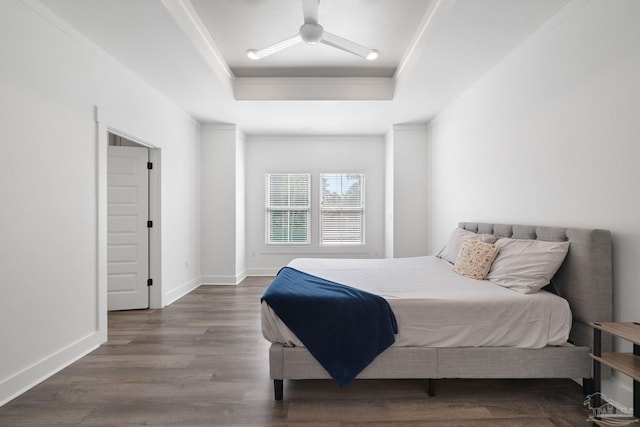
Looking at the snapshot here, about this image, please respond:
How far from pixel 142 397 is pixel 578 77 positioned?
12.2 ft

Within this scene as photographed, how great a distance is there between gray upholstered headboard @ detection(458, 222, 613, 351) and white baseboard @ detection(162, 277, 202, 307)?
4234mm

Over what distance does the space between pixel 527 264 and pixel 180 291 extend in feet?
14.0

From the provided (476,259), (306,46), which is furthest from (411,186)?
(306,46)

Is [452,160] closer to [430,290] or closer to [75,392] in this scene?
[430,290]

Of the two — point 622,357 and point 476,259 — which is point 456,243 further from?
point 622,357

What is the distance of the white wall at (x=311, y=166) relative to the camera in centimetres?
596

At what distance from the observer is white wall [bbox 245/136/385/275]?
235 inches

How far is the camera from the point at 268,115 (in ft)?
15.5

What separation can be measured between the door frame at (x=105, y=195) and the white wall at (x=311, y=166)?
7.02 ft

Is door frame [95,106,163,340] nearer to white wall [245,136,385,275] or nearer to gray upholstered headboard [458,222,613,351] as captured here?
white wall [245,136,385,275]

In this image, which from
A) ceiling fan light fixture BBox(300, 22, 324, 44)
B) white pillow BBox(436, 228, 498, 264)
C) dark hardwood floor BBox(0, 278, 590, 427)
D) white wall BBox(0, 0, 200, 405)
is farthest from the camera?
white pillow BBox(436, 228, 498, 264)

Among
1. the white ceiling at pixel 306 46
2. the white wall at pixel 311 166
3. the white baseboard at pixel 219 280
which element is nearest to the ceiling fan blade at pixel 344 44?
the white ceiling at pixel 306 46

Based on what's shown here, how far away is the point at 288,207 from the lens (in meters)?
6.00

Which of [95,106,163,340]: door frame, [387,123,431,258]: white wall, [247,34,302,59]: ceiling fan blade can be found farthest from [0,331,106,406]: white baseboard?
[387,123,431,258]: white wall
